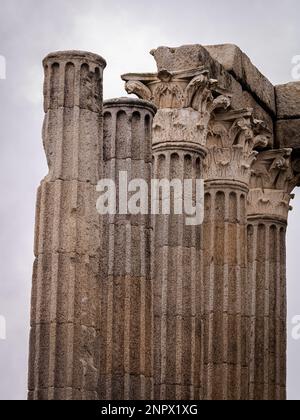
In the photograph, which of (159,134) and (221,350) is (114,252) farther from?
(221,350)

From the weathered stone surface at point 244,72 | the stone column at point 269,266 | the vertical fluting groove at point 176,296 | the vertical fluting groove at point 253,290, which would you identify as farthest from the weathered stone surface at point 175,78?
the vertical fluting groove at point 253,290

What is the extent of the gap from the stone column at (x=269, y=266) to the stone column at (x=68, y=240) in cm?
1681

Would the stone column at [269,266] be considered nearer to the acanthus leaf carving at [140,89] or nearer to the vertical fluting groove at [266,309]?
the vertical fluting groove at [266,309]

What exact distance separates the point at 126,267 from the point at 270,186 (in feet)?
51.4

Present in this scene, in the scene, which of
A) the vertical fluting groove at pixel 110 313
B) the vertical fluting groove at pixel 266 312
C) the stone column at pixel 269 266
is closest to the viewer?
the vertical fluting groove at pixel 110 313

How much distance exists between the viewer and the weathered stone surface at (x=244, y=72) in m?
47.2

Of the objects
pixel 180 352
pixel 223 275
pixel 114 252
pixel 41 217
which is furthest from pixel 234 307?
pixel 41 217

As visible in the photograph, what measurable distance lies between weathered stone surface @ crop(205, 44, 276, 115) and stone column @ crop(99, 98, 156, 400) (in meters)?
10.4

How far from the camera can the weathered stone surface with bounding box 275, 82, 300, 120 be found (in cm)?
5109

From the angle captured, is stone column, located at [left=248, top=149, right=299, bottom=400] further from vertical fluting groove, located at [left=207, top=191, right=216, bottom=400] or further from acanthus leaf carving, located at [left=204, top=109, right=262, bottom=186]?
vertical fluting groove, located at [left=207, top=191, right=216, bottom=400]

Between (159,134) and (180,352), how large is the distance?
542 cm

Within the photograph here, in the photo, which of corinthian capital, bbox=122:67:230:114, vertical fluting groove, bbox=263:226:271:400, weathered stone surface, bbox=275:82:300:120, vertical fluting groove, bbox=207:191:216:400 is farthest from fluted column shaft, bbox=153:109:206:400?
weathered stone surface, bbox=275:82:300:120

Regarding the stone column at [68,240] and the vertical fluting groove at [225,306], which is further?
the vertical fluting groove at [225,306]

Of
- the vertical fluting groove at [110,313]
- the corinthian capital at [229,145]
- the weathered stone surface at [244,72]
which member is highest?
the weathered stone surface at [244,72]
